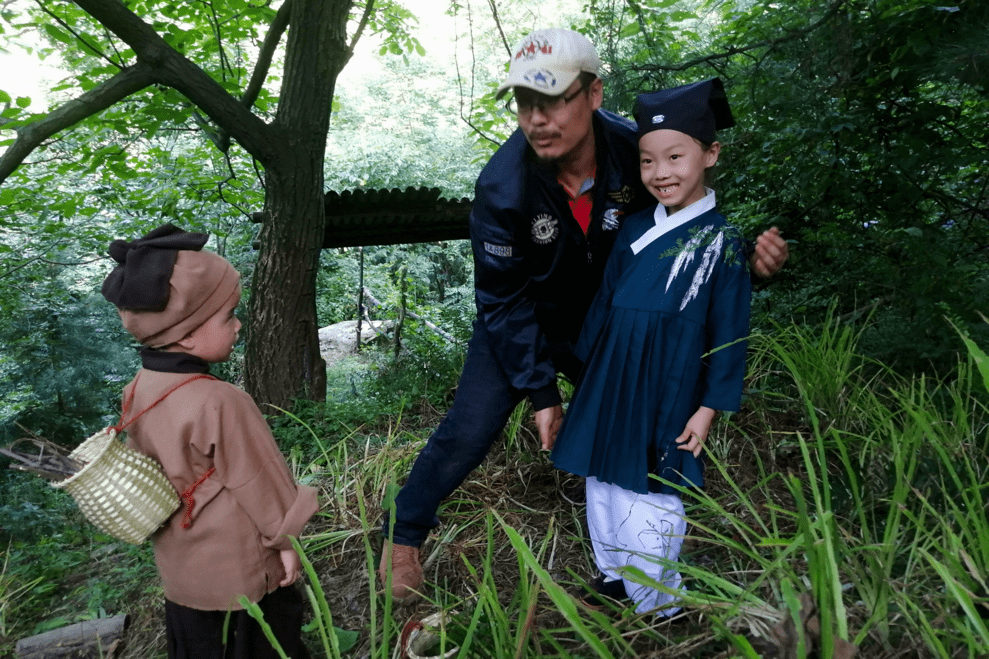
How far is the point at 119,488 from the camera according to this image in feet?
4.62

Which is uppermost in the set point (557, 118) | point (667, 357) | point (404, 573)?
point (557, 118)

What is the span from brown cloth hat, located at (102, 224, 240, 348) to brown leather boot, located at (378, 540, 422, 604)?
1022 millimetres

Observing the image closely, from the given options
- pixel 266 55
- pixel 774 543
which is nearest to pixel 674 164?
pixel 774 543

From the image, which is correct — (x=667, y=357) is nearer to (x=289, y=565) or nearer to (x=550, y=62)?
(x=550, y=62)

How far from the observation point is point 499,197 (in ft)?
6.58

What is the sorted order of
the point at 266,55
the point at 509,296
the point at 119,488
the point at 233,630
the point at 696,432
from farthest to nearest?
the point at 266,55, the point at 509,296, the point at 696,432, the point at 233,630, the point at 119,488

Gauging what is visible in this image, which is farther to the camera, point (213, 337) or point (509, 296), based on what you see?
point (509, 296)

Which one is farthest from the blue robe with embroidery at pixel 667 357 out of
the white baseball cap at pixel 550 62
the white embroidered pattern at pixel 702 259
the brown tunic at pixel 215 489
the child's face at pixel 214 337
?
the child's face at pixel 214 337

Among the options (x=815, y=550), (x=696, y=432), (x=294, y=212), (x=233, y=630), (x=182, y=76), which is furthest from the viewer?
(x=294, y=212)

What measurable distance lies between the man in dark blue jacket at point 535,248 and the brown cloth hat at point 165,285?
85cm

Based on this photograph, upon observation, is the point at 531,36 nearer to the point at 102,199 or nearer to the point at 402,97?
the point at 102,199

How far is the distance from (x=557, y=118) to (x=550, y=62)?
0.16m

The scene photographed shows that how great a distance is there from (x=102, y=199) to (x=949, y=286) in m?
6.59

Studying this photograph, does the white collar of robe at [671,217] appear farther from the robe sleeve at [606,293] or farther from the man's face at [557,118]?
the man's face at [557,118]
